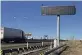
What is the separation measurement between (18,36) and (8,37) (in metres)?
10.00

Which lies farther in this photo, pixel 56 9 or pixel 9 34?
pixel 56 9

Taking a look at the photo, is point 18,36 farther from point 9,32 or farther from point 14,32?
point 9,32

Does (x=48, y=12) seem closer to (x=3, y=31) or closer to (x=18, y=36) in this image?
(x=18, y=36)

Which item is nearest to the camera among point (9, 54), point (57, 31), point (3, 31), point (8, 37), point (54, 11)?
point (9, 54)

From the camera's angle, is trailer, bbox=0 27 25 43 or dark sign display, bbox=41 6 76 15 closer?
trailer, bbox=0 27 25 43

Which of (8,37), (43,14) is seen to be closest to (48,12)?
(43,14)

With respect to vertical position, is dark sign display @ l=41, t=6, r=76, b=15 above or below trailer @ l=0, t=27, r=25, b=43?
above

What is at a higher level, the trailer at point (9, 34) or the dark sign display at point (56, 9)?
the dark sign display at point (56, 9)

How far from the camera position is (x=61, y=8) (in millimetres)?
95750

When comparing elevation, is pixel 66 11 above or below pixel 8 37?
above

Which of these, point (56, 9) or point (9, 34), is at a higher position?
point (56, 9)

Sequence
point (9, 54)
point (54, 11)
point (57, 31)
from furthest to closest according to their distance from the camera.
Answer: point (54, 11)
point (57, 31)
point (9, 54)

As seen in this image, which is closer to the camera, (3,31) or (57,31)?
(3,31)

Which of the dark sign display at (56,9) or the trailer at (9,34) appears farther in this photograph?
the dark sign display at (56,9)
